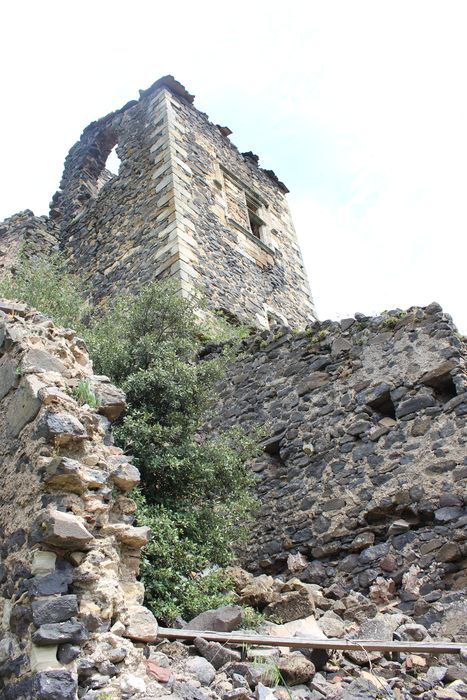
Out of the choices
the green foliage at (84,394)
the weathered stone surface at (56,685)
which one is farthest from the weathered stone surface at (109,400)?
the weathered stone surface at (56,685)

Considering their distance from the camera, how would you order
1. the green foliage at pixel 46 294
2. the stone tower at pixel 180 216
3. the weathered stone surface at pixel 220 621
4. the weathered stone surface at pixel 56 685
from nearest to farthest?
the weathered stone surface at pixel 56 685, the weathered stone surface at pixel 220 621, the green foliage at pixel 46 294, the stone tower at pixel 180 216

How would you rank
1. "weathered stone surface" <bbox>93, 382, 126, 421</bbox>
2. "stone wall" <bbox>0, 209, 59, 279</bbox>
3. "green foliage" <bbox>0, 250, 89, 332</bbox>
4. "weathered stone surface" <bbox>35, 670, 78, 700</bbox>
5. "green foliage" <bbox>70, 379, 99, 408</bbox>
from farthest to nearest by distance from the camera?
"stone wall" <bbox>0, 209, 59, 279</bbox>, "green foliage" <bbox>0, 250, 89, 332</bbox>, "weathered stone surface" <bbox>93, 382, 126, 421</bbox>, "green foliage" <bbox>70, 379, 99, 408</bbox>, "weathered stone surface" <bbox>35, 670, 78, 700</bbox>

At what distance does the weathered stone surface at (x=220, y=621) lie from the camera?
11.9 feet

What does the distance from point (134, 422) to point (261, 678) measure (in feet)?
8.24

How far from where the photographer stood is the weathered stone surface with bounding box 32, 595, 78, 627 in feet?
9.15

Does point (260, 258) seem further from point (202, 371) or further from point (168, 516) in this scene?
point (168, 516)

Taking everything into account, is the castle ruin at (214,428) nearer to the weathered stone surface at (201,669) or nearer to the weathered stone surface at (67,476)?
the weathered stone surface at (67,476)

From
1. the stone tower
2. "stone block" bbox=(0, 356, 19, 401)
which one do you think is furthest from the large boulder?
the stone tower

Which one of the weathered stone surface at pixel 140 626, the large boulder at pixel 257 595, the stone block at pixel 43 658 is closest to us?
the stone block at pixel 43 658

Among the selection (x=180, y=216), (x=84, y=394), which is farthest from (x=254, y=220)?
(x=84, y=394)

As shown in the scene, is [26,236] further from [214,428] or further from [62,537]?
[62,537]

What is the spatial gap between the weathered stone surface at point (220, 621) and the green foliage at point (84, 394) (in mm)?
1382

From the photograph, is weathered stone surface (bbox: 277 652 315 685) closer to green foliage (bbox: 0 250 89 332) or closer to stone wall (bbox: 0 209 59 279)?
green foliage (bbox: 0 250 89 332)

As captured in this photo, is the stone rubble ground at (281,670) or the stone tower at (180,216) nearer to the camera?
the stone rubble ground at (281,670)
